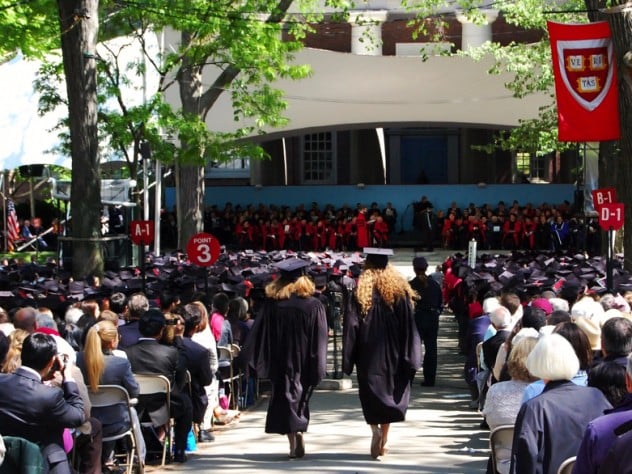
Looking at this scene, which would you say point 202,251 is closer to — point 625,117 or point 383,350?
point 383,350

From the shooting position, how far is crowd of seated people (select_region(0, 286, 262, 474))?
621 cm

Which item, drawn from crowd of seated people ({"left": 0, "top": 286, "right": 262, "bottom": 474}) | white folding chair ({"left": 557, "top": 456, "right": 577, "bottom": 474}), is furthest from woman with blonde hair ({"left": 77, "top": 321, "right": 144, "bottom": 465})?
white folding chair ({"left": 557, "top": 456, "right": 577, "bottom": 474})

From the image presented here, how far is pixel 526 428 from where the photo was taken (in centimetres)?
523

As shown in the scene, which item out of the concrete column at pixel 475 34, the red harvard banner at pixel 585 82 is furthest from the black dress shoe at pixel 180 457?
the concrete column at pixel 475 34

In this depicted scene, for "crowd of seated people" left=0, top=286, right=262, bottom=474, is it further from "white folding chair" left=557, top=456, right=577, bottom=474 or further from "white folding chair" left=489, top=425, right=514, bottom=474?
"white folding chair" left=557, top=456, right=577, bottom=474

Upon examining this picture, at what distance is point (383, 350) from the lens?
9453mm

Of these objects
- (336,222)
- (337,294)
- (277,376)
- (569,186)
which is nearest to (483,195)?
(569,186)

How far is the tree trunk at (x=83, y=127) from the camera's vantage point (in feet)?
58.2

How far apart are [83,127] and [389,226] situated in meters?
21.4

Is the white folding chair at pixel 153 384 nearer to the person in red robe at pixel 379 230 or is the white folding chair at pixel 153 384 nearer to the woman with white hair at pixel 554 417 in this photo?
the woman with white hair at pixel 554 417

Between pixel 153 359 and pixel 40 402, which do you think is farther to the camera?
pixel 153 359

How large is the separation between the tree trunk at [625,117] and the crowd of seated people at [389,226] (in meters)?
17.6

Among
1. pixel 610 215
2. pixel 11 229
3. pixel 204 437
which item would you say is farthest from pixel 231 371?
pixel 11 229

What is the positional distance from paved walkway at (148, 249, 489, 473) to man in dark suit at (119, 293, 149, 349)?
106 centimetres
